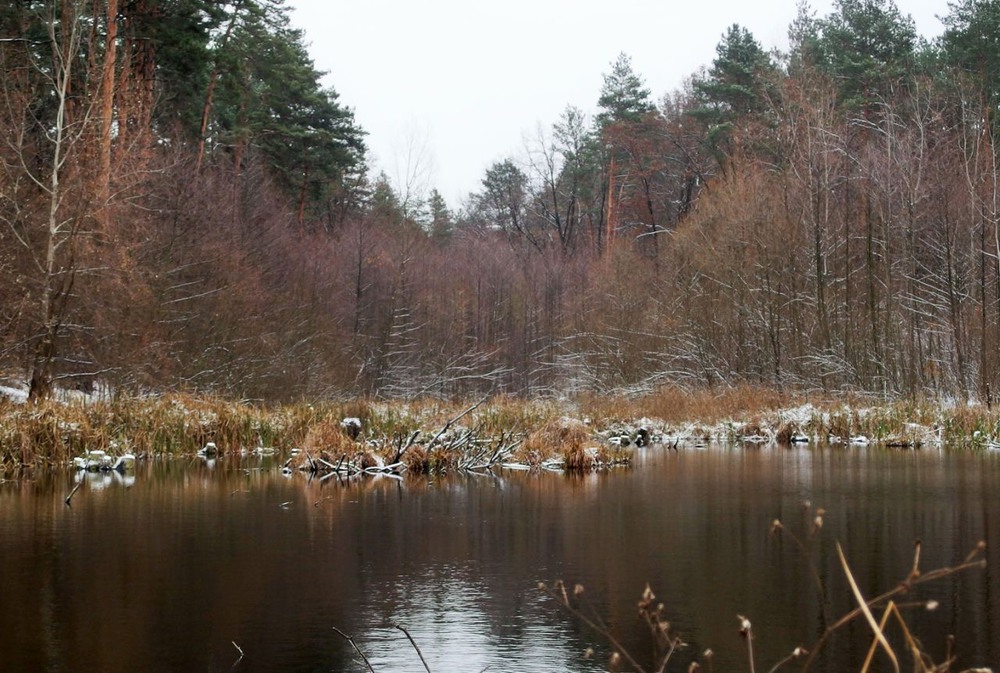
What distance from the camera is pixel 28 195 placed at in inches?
889

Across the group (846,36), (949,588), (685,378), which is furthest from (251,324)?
(846,36)

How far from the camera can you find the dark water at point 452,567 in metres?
6.36

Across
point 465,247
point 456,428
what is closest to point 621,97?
point 465,247

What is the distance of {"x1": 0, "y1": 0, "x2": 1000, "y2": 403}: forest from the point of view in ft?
75.3

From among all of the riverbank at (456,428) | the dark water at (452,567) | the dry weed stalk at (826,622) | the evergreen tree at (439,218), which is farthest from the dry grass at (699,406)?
the evergreen tree at (439,218)

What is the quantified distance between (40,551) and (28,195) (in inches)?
591

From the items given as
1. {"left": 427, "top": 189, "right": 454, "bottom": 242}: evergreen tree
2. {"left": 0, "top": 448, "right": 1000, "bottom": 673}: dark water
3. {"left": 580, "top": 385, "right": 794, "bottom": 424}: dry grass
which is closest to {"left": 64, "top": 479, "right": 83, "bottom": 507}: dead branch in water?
{"left": 0, "top": 448, "right": 1000, "bottom": 673}: dark water

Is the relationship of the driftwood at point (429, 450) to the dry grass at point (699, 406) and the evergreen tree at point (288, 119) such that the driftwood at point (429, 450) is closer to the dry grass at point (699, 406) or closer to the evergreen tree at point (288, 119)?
the dry grass at point (699, 406)

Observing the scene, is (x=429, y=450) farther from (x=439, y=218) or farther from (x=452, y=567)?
(x=439, y=218)

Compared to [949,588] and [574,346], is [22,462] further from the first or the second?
[574,346]

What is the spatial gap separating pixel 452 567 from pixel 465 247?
139 ft

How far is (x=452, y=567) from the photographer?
884cm

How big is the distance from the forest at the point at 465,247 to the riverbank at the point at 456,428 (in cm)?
276

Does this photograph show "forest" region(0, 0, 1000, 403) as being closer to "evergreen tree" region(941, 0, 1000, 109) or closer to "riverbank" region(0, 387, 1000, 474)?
"evergreen tree" region(941, 0, 1000, 109)
